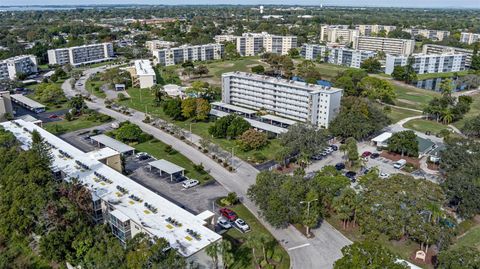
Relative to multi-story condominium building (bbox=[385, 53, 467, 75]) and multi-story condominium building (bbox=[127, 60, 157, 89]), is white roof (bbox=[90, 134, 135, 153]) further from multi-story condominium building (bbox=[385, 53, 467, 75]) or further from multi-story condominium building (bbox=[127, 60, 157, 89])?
multi-story condominium building (bbox=[385, 53, 467, 75])

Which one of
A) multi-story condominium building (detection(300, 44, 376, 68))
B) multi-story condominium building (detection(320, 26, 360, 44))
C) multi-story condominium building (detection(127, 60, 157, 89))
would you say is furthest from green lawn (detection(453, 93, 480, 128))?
multi-story condominium building (detection(320, 26, 360, 44))

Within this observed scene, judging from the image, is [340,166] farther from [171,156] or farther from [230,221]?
[171,156]

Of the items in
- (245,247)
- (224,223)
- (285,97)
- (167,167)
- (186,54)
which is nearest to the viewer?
(245,247)

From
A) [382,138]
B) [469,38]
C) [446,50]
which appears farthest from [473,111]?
[469,38]

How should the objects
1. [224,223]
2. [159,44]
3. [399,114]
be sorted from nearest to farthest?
1. [224,223]
2. [399,114]
3. [159,44]

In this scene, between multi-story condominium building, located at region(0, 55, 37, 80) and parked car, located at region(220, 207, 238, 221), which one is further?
multi-story condominium building, located at region(0, 55, 37, 80)

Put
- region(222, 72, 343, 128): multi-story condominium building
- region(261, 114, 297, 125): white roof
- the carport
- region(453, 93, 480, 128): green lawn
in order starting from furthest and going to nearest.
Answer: region(453, 93, 480, 128): green lawn → region(261, 114, 297, 125): white roof → region(222, 72, 343, 128): multi-story condominium building → the carport

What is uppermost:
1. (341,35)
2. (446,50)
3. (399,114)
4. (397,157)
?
(341,35)
